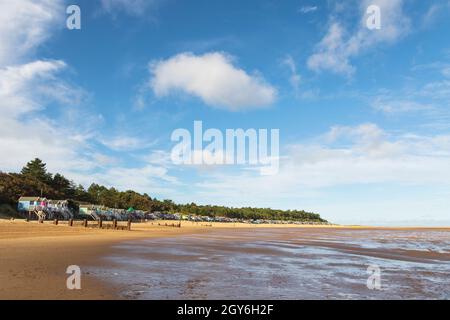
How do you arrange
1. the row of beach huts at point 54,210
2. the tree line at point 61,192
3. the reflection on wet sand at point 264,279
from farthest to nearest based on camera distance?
the tree line at point 61,192, the row of beach huts at point 54,210, the reflection on wet sand at point 264,279

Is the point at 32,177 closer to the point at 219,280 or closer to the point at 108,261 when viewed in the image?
the point at 108,261

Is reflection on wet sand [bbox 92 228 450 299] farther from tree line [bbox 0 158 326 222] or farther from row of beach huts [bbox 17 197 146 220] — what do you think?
tree line [bbox 0 158 326 222]

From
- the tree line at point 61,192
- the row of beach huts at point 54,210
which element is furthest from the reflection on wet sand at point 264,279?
the tree line at point 61,192

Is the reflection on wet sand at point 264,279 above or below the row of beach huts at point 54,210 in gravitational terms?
below

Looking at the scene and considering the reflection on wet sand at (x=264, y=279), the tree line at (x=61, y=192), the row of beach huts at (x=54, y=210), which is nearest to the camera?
the reflection on wet sand at (x=264, y=279)

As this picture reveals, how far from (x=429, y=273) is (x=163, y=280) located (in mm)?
11161

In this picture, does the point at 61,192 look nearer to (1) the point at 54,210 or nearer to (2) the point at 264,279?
(1) the point at 54,210

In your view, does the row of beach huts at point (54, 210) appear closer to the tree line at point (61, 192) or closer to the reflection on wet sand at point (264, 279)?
the tree line at point (61, 192)

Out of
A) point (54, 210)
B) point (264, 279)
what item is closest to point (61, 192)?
point (54, 210)
